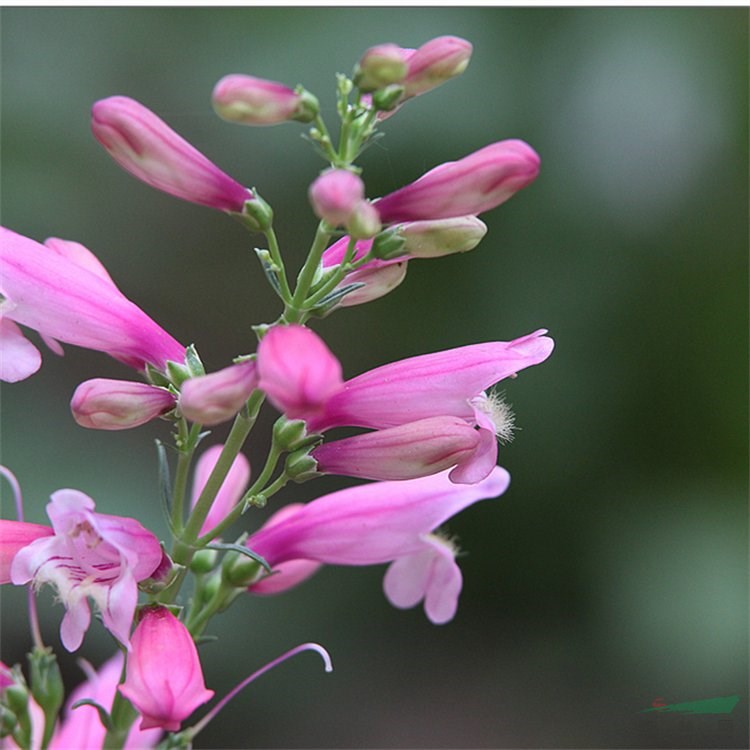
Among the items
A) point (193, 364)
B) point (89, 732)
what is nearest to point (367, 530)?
point (193, 364)

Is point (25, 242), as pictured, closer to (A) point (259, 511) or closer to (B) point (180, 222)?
(A) point (259, 511)

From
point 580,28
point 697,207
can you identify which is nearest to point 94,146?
point 580,28

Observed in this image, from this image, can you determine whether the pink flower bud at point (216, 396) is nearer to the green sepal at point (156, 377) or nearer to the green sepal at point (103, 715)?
the green sepal at point (156, 377)

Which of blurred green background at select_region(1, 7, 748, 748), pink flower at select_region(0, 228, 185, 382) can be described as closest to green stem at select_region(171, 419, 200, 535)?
pink flower at select_region(0, 228, 185, 382)

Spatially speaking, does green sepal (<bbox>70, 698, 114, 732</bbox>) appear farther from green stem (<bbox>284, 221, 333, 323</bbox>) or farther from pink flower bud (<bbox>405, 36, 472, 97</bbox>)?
pink flower bud (<bbox>405, 36, 472, 97</bbox>)

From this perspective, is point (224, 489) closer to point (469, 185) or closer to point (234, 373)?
point (234, 373)

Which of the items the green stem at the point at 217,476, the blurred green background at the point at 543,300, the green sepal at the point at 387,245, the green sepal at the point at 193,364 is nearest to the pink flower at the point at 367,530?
the green stem at the point at 217,476
